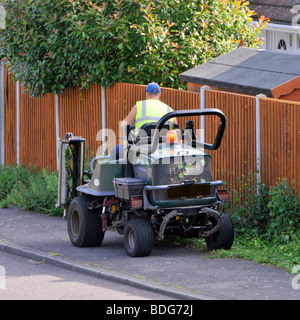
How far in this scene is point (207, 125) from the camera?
12.9m

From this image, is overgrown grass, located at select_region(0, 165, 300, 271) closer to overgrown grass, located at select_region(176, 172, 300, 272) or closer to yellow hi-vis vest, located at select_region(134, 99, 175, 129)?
overgrown grass, located at select_region(176, 172, 300, 272)

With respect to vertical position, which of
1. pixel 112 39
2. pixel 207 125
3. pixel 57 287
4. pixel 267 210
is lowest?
pixel 57 287

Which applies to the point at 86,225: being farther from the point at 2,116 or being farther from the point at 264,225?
the point at 2,116

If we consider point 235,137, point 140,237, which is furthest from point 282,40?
point 140,237

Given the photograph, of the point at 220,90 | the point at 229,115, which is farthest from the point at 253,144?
the point at 220,90

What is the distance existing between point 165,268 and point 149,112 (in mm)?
2263

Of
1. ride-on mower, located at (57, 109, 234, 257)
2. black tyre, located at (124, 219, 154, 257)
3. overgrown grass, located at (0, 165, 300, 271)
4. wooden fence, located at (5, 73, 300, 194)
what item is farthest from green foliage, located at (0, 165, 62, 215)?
black tyre, located at (124, 219, 154, 257)

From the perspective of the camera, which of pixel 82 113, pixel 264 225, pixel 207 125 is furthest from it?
pixel 82 113

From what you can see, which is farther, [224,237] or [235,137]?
[235,137]

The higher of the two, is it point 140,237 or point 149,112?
point 149,112

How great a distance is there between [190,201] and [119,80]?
493cm

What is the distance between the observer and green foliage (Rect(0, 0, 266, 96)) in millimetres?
14570

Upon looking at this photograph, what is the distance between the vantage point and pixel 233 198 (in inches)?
483
